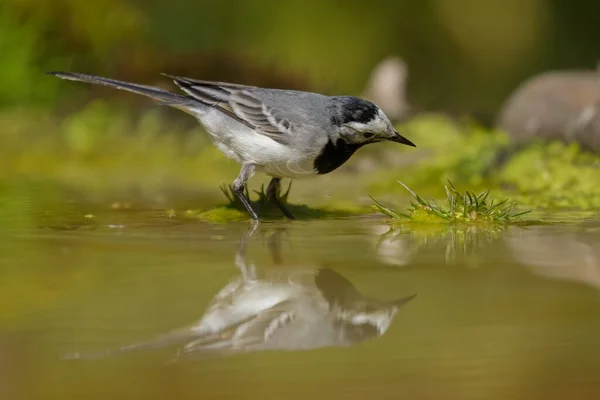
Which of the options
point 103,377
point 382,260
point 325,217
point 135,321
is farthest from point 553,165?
point 103,377

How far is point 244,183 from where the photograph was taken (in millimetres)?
6016

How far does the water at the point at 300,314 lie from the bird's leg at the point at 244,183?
434 mm

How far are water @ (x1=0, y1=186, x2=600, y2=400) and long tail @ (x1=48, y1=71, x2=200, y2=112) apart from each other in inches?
35.4

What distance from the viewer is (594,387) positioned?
9.11 ft

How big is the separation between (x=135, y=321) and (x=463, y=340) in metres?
1.12

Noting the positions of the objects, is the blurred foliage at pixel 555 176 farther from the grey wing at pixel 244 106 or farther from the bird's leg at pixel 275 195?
the grey wing at pixel 244 106

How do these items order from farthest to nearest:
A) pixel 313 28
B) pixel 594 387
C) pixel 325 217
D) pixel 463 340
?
pixel 313 28 → pixel 325 217 → pixel 463 340 → pixel 594 387

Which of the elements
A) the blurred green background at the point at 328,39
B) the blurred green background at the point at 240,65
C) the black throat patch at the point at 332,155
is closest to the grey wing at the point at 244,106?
the black throat patch at the point at 332,155

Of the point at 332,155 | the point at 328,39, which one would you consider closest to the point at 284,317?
the point at 332,155

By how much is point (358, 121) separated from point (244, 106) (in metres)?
0.73

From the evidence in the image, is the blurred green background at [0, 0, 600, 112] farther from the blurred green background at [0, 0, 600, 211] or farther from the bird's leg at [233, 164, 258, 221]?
the bird's leg at [233, 164, 258, 221]

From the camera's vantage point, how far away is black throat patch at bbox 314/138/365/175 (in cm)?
576

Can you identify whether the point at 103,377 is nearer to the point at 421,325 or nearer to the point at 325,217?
the point at 421,325

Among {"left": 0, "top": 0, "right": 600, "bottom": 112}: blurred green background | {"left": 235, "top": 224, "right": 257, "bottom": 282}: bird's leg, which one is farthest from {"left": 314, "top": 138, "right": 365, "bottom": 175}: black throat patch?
{"left": 0, "top": 0, "right": 600, "bottom": 112}: blurred green background
